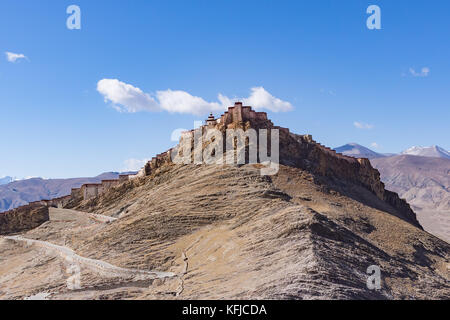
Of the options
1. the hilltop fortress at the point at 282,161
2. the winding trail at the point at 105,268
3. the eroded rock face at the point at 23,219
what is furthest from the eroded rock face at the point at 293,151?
the eroded rock face at the point at 23,219

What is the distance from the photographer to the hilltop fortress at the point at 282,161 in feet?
163

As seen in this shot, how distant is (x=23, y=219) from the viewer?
202 feet

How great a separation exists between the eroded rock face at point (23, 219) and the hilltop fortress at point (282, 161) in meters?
0.13

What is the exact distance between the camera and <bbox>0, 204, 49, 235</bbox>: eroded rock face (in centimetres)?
6069

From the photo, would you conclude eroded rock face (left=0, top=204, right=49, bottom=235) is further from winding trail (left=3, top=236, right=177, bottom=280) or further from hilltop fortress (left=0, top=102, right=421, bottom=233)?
winding trail (left=3, top=236, right=177, bottom=280)

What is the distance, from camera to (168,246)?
36625 mm

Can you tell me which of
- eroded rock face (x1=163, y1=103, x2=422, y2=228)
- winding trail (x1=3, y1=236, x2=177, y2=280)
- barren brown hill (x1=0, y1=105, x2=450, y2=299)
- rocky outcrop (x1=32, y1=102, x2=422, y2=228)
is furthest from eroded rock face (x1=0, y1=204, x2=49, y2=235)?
winding trail (x1=3, y1=236, x2=177, y2=280)

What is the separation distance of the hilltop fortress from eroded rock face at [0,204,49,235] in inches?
4.9

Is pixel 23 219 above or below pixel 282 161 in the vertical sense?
below

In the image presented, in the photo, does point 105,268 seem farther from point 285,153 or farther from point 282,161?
point 285,153

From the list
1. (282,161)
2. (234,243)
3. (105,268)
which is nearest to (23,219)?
(105,268)

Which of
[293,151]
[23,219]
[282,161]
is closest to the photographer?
[282,161]

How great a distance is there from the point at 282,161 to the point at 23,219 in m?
36.5

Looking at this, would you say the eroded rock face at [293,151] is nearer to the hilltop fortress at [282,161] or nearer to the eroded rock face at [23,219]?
the hilltop fortress at [282,161]
